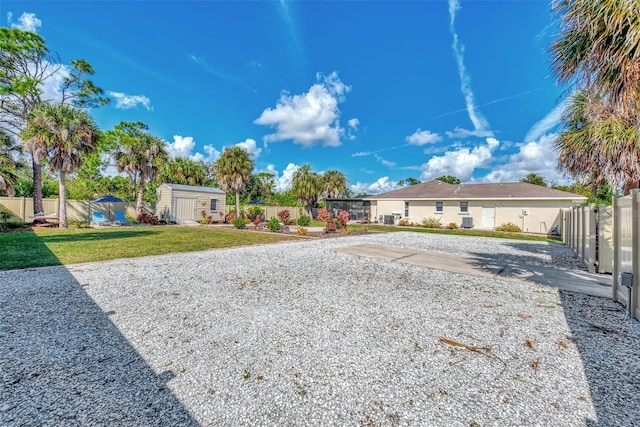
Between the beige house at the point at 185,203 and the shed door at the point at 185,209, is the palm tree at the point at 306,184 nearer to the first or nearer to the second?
→ the beige house at the point at 185,203

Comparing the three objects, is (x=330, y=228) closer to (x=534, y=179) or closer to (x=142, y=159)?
(x=142, y=159)

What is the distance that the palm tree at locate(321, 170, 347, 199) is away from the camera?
3281 cm

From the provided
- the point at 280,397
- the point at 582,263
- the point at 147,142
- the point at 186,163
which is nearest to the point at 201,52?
the point at 147,142

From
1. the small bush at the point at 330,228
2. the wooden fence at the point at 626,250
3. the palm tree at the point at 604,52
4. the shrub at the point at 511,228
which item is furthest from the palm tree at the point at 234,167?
the wooden fence at the point at 626,250

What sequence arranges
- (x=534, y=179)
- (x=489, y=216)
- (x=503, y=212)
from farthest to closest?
Answer: (x=534, y=179) → (x=489, y=216) → (x=503, y=212)

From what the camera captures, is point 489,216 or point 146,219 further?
point 146,219

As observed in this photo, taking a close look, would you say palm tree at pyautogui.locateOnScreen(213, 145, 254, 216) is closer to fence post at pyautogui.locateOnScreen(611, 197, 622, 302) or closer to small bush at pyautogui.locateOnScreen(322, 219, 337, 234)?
small bush at pyautogui.locateOnScreen(322, 219, 337, 234)

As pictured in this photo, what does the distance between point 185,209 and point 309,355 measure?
74.4 feet

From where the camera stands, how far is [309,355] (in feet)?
8.97

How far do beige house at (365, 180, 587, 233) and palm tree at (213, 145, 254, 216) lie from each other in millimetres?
12659

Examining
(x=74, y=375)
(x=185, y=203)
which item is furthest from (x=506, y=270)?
(x=185, y=203)

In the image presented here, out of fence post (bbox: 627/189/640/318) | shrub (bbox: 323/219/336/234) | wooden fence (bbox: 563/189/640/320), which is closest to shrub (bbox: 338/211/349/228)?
shrub (bbox: 323/219/336/234)

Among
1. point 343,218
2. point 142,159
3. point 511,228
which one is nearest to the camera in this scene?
point 343,218

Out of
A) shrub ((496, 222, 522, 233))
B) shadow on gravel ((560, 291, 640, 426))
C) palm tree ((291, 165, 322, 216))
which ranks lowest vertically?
shadow on gravel ((560, 291, 640, 426))
